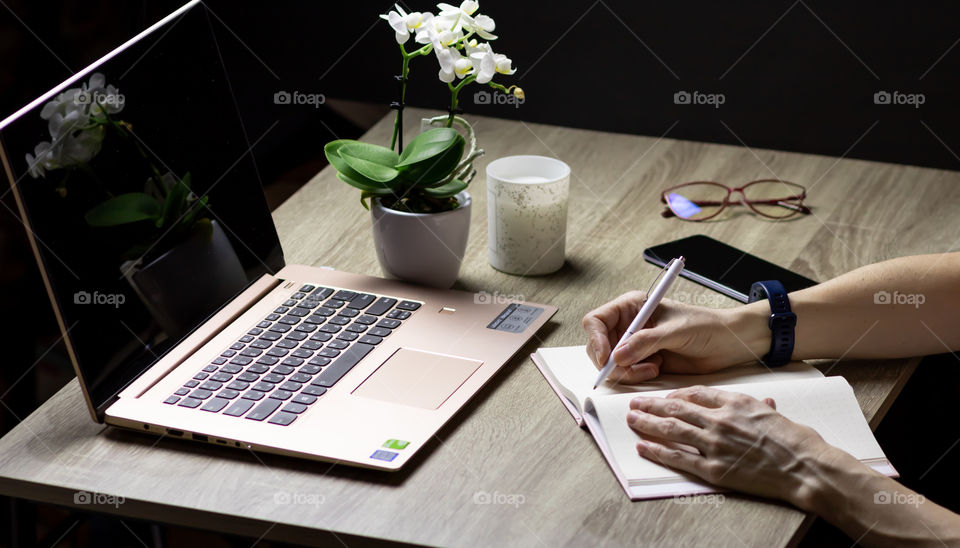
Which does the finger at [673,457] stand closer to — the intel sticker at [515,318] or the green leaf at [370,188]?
the intel sticker at [515,318]

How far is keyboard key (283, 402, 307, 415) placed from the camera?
3.38ft

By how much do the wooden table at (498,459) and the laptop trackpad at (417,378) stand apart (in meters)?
0.03

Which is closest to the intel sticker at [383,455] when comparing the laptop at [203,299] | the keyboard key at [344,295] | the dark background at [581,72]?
the laptop at [203,299]

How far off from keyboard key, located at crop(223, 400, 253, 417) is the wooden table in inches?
1.7

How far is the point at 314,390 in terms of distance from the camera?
3.50ft

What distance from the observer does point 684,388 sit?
1037 mm

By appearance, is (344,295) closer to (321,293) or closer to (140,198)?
(321,293)

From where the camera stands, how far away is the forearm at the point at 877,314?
114cm

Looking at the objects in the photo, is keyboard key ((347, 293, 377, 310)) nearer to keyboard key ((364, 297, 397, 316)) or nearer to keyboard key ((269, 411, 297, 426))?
keyboard key ((364, 297, 397, 316))

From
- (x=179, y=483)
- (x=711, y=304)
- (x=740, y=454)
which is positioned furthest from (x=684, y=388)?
(x=179, y=483)

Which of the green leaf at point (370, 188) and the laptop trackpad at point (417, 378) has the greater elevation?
the green leaf at point (370, 188)

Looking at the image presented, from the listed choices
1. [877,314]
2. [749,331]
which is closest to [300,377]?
[749,331]

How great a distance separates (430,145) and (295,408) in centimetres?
39

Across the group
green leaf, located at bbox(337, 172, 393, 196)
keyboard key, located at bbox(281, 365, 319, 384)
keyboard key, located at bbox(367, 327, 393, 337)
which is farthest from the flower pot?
keyboard key, located at bbox(281, 365, 319, 384)
